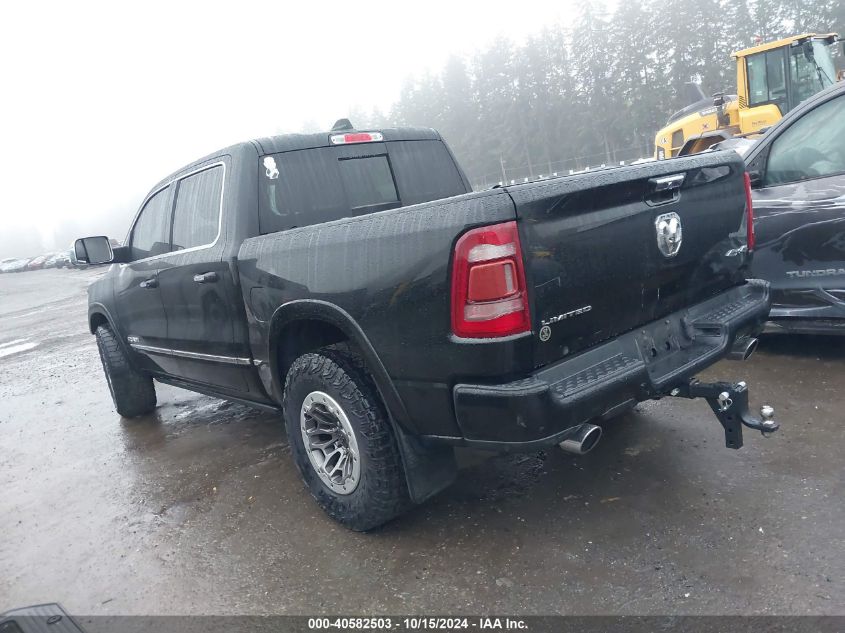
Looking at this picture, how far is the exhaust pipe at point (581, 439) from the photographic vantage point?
8.34 feet

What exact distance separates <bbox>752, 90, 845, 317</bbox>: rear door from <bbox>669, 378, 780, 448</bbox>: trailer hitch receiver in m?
1.95

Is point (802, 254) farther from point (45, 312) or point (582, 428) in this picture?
point (45, 312)

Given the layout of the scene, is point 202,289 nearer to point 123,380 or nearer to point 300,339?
point 300,339

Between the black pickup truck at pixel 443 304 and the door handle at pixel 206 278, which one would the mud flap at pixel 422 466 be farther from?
the door handle at pixel 206 278

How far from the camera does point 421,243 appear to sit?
2561 mm

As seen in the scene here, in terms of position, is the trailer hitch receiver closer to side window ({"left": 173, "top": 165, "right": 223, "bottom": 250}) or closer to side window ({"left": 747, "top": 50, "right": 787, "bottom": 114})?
side window ({"left": 173, "top": 165, "right": 223, "bottom": 250})

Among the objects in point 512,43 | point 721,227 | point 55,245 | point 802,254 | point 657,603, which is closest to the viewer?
point 657,603

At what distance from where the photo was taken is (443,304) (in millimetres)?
2512

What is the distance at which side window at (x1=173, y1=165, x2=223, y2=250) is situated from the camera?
394 cm

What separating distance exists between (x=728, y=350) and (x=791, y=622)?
3.92 ft

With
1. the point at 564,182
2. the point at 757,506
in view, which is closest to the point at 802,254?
the point at 757,506

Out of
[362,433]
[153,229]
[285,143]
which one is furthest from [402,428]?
[153,229]

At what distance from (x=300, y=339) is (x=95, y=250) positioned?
8.17 ft

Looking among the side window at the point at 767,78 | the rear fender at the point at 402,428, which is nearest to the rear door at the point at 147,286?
the rear fender at the point at 402,428
